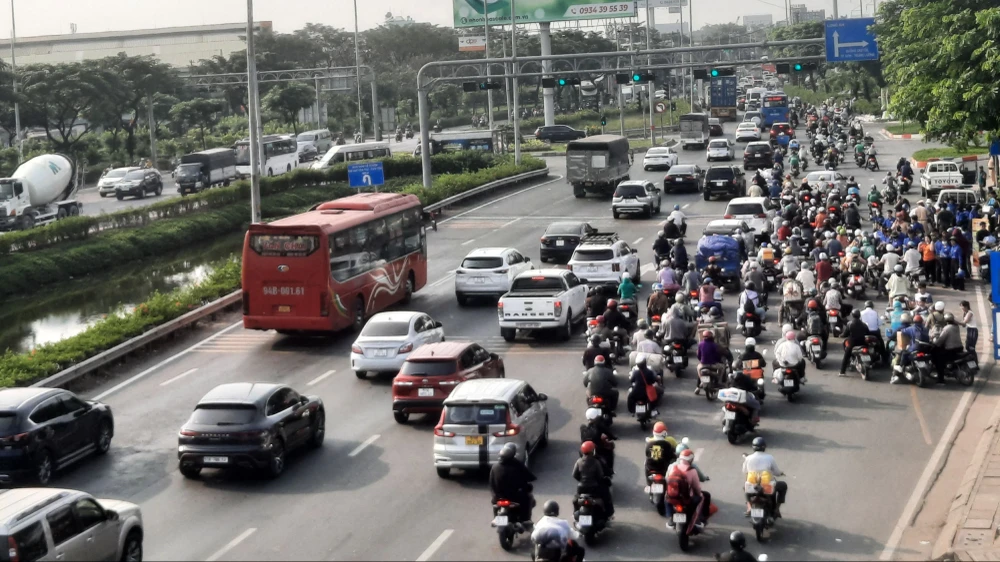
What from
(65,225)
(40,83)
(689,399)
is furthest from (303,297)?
(40,83)

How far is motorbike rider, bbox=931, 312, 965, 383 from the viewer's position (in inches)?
956

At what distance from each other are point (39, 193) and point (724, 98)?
72426mm

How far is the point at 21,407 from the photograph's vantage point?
20219mm

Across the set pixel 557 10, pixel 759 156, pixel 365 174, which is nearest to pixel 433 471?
pixel 365 174

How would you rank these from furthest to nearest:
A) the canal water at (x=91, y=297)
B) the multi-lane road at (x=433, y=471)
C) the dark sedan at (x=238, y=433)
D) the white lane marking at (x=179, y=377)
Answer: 1. the canal water at (x=91, y=297)
2. the white lane marking at (x=179, y=377)
3. the dark sedan at (x=238, y=433)
4. the multi-lane road at (x=433, y=471)

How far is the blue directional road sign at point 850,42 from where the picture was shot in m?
56.6

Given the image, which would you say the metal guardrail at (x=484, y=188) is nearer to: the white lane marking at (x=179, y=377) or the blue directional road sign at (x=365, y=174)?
the blue directional road sign at (x=365, y=174)

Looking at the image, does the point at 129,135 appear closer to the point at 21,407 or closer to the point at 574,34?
the point at 574,34

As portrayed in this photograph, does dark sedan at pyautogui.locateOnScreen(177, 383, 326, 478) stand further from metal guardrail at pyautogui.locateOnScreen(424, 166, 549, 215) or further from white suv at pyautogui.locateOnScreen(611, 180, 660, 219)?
white suv at pyautogui.locateOnScreen(611, 180, 660, 219)

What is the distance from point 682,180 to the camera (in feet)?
193

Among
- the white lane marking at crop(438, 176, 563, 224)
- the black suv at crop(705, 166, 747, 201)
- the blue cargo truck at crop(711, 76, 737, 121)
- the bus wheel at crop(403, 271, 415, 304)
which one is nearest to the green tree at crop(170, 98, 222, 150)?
the white lane marking at crop(438, 176, 563, 224)

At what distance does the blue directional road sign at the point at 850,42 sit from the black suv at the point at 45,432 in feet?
140

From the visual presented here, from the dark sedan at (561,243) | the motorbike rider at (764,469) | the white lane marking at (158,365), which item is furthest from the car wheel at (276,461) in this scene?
the dark sedan at (561,243)

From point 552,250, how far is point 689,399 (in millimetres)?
16489
